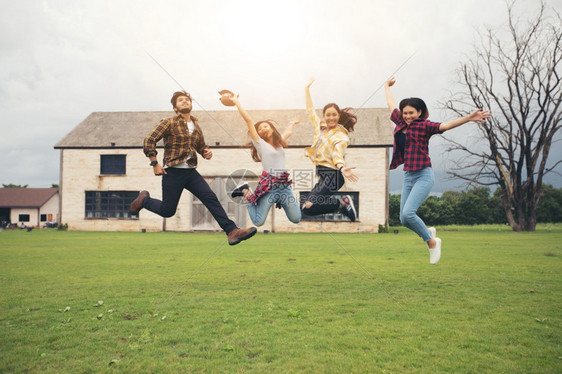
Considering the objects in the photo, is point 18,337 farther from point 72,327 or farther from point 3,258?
point 3,258

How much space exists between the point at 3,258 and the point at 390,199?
3624 centimetres

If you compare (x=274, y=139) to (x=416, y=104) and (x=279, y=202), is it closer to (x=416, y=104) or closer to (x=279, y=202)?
(x=279, y=202)

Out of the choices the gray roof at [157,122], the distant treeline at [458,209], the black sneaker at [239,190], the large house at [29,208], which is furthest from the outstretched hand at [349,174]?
the large house at [29,208]

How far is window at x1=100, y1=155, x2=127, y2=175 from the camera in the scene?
36.3m

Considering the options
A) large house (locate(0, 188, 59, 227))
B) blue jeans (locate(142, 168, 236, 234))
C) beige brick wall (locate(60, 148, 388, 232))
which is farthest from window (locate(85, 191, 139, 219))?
large house (locate(0, 188, 59, 227))

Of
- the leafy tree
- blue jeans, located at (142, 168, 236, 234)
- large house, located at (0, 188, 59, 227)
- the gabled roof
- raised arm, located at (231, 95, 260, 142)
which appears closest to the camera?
raised arm, located at (231, 95, 260, 142)

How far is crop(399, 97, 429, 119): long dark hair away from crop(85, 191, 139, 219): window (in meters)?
33.1

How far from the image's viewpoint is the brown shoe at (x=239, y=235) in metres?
6.33

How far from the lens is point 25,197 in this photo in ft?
242

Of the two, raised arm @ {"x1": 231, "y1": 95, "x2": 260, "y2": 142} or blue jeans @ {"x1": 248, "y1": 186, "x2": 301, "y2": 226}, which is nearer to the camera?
raised arm @ {"x1": 231, "y1": 95, "x2": 260, "y2": 142}

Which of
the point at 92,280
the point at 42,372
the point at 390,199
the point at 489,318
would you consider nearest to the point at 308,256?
the point at 92,280

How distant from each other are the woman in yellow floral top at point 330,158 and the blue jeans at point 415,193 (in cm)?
83

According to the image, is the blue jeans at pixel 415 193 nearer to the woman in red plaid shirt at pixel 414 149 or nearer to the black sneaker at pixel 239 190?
the woman in red plaid shirt at pixel 414 149

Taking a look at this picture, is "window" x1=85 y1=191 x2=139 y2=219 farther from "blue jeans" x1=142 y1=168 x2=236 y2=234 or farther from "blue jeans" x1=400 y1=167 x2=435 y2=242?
"blue jeans" x1=400 y1=167 x2=435 y2=242
